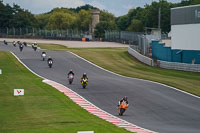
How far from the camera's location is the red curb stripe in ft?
64.3

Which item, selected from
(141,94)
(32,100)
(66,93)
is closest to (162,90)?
(141,94)

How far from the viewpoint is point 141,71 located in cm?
4778

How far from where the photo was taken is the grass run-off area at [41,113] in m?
17.9

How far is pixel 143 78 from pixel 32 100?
16.2 metres

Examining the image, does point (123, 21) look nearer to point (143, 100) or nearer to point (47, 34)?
point (47, 34)

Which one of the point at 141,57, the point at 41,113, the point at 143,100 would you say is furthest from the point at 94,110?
the point at 141,57

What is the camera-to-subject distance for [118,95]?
30.2 metres

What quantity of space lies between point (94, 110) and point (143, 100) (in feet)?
15.5

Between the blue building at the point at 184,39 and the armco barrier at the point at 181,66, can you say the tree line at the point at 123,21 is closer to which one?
the blue building at the point at 184,39

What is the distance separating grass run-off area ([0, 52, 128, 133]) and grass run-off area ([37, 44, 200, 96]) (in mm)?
10607

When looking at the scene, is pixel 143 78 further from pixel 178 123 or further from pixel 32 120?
pixel 32 120

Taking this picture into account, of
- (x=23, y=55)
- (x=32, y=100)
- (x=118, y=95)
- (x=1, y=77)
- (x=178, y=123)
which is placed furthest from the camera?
(x=23, y=55)

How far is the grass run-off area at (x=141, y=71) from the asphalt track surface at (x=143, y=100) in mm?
1834

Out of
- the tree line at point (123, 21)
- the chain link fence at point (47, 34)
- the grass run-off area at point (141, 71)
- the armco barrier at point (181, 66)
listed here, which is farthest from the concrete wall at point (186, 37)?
the tree line at point (123, 21)
